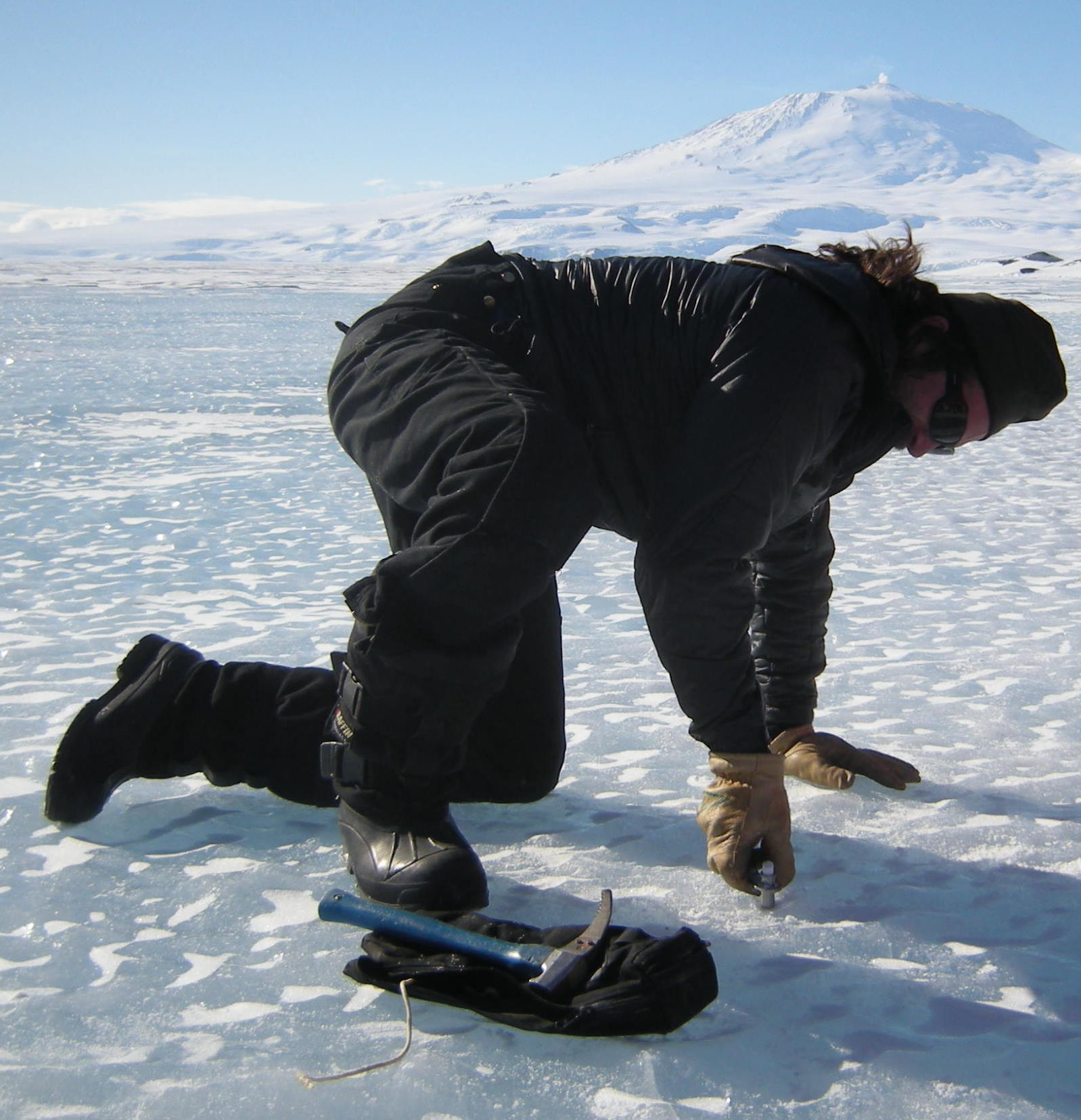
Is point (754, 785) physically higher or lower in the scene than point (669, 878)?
higher

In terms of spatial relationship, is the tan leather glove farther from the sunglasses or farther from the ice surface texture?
the sunglasses

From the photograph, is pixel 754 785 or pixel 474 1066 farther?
pixel 754 785

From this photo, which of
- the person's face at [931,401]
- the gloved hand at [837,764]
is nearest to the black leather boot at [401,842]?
the gloved hand at [837,764]

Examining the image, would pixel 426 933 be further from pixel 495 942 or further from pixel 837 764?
pixel 837 764

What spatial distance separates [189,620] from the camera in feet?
8.87

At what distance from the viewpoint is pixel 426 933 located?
1.23 metres

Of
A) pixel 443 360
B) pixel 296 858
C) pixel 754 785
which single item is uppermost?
pixel 443 360

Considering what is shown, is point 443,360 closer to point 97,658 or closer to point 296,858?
point 296,858

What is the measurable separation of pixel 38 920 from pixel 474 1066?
2.09 ft

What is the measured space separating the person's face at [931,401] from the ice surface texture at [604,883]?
62 centimetres

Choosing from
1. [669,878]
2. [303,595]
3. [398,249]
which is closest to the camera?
[669,878]

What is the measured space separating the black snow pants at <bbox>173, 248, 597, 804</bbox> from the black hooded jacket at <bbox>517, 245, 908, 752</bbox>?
→ 93mm

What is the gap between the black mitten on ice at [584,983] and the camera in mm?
1117

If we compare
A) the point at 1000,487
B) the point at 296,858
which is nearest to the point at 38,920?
the point at 296,858
